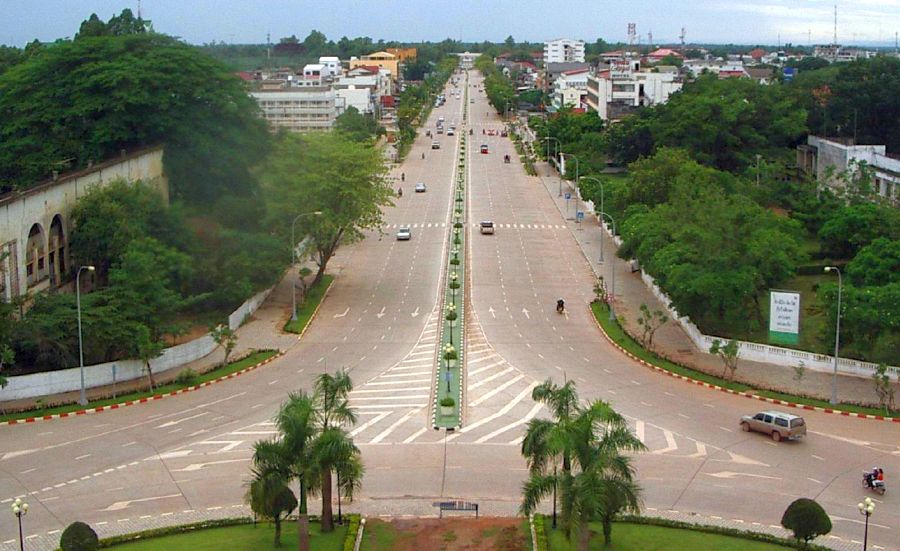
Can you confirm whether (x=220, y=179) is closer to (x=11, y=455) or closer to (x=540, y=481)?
(x=11, y=455)

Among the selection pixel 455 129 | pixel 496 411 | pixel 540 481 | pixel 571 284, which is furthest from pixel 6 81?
pixel 455 129

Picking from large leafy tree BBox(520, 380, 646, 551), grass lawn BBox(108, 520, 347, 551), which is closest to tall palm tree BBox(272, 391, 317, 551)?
grass lawn BBox(108, 520, 347, 551)

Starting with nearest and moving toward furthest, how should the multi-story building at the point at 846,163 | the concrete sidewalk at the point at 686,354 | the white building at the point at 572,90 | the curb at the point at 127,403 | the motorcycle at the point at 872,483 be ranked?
the motorcycle at the point at 872,483
the curb at the point at 127,403
the concrete sidewalk at the point at 686,354
the multi-story building at the point at 846,163
the white building at the point at 572,90

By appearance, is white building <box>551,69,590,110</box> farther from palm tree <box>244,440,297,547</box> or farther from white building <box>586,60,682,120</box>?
palm tree <box>244,440,297,547</box>

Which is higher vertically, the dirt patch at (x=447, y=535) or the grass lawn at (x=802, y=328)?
the grass lawn at (x=802, y=328)

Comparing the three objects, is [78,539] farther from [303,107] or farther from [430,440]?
[303,107]

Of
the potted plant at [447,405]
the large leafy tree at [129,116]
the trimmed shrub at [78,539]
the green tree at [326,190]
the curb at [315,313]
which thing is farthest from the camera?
the large leafy tree at [129,116]

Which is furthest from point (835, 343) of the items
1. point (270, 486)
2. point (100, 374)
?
point (100, 374)

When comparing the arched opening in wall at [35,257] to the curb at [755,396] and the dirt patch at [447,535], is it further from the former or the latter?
the dirt patch at [447,535]

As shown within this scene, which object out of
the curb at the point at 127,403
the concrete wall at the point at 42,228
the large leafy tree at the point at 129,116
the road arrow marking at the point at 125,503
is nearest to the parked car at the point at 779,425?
the road arrow marking at the point at 125,503
